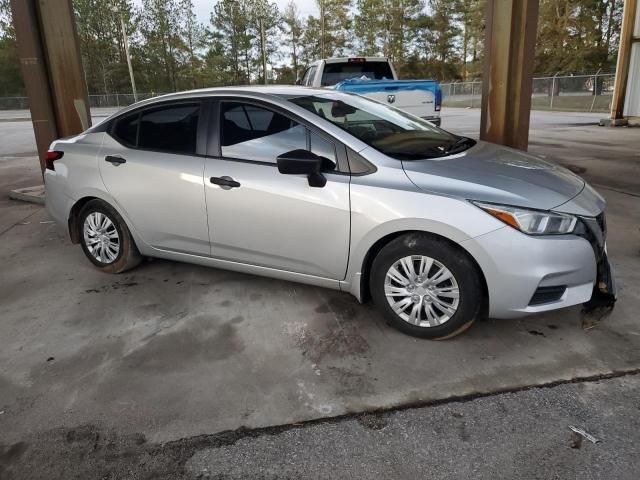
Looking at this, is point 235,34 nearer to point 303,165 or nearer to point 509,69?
point 509,69

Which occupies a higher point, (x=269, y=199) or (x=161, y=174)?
(x=161, y=174)

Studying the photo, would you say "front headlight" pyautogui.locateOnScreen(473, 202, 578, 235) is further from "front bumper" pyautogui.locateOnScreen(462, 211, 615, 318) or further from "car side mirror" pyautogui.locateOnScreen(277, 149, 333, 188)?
"car side mirror" pyautogui.locateOnScreen(277, 149, 333, 188)

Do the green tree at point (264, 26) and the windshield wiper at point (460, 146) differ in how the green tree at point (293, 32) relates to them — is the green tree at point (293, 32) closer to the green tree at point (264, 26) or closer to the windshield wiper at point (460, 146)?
the green tree at point (264, 26)

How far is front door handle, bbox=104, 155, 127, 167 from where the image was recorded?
13.3 feet

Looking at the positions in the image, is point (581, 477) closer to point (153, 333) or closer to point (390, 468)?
point (390, 468)

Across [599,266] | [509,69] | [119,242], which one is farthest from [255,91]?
[509,69]

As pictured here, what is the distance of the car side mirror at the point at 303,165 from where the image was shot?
3143mm

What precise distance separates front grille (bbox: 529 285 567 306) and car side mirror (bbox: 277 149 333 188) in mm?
1435

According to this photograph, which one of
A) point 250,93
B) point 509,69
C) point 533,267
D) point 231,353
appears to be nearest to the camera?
point 533,267

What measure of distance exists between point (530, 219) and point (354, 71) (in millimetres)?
8714

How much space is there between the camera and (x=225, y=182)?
356cm

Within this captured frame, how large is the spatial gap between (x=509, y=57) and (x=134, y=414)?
21.8 feet

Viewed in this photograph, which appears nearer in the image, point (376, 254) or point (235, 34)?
point (376, 254)

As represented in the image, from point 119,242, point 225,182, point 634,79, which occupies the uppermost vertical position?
point 634,79
